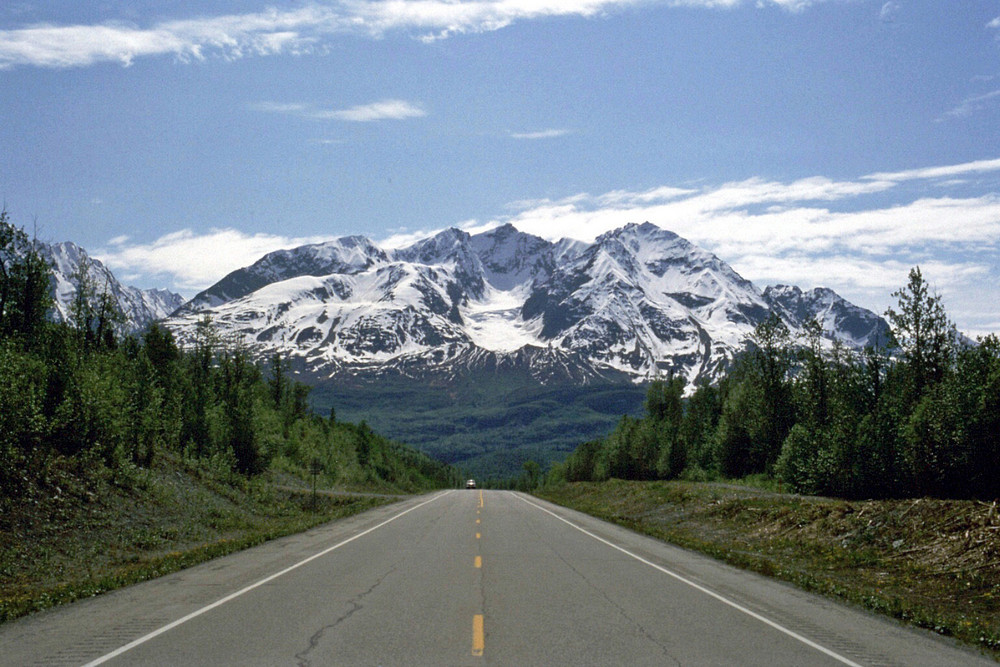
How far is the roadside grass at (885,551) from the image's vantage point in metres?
13.5

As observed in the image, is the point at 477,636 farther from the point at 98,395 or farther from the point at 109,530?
the point at 98,395

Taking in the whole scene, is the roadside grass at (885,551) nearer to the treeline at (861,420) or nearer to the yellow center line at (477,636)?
the treeline at (861,420)

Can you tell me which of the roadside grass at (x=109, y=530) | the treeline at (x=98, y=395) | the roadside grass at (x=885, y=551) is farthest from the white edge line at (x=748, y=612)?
the treeline at (x=98, y=395)

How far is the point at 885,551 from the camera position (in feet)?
63.2

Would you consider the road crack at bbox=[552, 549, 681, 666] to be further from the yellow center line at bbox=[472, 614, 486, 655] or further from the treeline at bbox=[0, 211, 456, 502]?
the treeline at bbox=[0, 211, 456, 502]

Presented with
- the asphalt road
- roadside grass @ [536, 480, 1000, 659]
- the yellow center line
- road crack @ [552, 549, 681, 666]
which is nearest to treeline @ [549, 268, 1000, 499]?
roadside grass @ [536, 480, 1000, 659]

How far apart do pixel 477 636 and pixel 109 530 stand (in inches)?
653

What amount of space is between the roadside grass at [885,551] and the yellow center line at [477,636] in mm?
6835

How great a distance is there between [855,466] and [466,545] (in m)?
18.9

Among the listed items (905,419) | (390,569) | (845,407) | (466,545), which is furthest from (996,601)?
(845,407)

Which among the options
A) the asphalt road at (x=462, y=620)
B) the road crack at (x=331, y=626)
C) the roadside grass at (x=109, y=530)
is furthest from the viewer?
the roadside grass at (x=109, y=530)

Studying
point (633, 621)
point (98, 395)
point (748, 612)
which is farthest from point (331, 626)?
point (98, 395)

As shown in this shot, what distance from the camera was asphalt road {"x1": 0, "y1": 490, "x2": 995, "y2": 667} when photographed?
8.96 m

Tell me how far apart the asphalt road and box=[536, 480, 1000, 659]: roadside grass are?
0.99 meters
